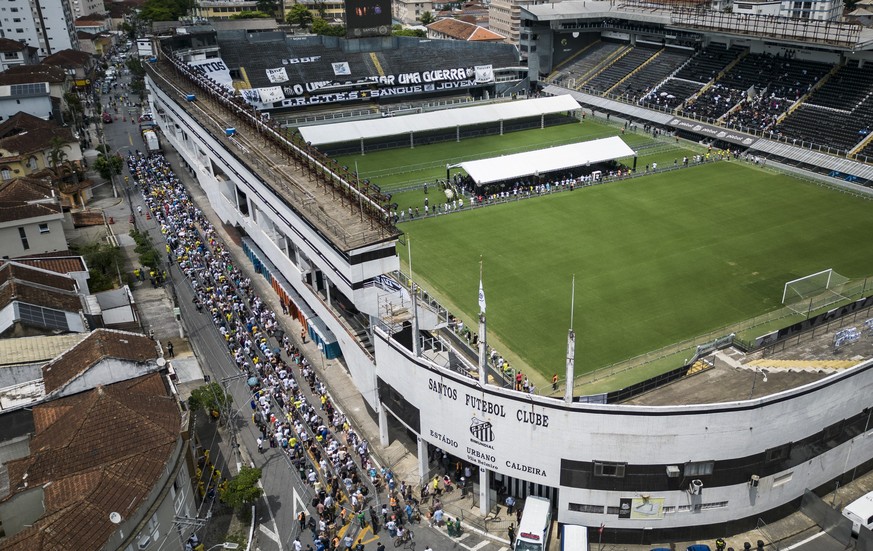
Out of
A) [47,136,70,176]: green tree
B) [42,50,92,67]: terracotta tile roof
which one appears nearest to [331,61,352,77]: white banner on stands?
[47,136,70,176]: green tree

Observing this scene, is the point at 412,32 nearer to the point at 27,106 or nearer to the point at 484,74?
the point at 484,74

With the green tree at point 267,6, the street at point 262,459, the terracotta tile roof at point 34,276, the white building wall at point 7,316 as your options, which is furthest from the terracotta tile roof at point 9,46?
the white building wall at point 7,316

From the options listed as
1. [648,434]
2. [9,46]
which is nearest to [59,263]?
[648,434]

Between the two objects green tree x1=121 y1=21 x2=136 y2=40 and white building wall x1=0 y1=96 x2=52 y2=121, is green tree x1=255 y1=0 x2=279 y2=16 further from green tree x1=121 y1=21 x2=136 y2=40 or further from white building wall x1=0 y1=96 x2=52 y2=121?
white building wall x1=0 y1=96 x2=52 y2=121

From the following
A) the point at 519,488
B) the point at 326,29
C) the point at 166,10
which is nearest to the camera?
the point at 519,488

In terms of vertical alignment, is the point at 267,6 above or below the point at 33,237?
above

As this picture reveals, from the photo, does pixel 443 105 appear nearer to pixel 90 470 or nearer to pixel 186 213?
pixel 186 213

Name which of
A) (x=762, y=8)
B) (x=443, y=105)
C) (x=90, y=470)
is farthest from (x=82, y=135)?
(x=762, y=8)
